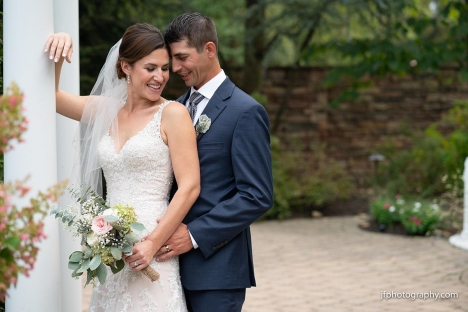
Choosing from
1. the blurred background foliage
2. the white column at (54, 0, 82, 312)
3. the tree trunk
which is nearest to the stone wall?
the blurred background foliage

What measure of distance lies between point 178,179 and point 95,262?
1.64 feet

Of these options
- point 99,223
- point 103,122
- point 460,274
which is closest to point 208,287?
point 99,223

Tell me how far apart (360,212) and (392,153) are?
1.92 m

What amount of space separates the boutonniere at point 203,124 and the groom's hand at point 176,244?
430 millimetres

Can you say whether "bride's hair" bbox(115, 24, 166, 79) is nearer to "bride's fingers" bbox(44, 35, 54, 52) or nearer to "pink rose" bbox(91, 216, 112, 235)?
"bride's fingers" bbox(44, 35, 54, 52)

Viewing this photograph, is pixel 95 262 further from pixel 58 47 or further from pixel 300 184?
pixel 300 184

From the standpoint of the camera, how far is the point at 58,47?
289 cm

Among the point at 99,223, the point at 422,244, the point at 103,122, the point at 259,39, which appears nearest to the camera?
the point at 99,223

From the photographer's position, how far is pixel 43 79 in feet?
9.52

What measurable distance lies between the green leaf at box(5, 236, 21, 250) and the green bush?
798 centimetres

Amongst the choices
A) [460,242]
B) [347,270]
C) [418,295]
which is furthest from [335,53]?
[418,295]

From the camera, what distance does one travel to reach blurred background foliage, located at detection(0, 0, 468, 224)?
9.21 m

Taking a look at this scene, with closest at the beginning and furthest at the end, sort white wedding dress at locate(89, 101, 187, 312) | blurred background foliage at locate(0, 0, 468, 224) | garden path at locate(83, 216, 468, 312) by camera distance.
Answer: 1. white wedding dress at locate(89, 101, 187, 312)
2. garden path at locate(83, 216, 468, 312)
3. blurred background foliage at locate(0, 0, 468, 224)

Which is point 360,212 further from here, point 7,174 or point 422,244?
point 7,174
